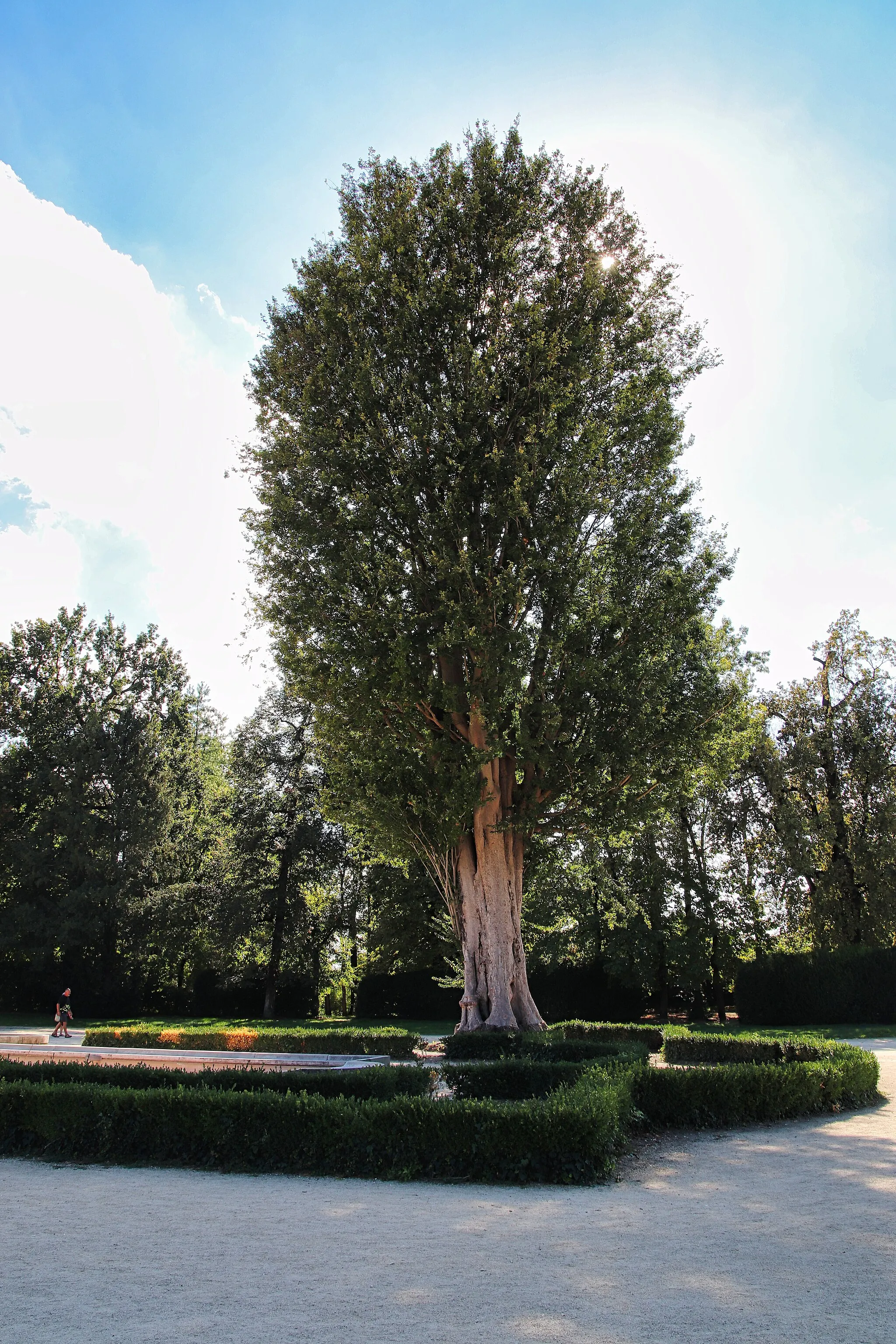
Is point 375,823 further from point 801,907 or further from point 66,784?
point 66,784

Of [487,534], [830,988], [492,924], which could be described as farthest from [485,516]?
[830,988]

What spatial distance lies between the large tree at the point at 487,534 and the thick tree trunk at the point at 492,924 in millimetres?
52

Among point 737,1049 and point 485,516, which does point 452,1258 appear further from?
point 485,516

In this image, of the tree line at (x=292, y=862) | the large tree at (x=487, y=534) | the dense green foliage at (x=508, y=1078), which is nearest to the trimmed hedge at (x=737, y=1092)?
the dense green foliage at (x=508, y=1078)

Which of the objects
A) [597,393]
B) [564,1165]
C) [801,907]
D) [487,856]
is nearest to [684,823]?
[801,907]

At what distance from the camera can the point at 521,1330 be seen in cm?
381

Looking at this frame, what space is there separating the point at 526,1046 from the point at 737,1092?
5.67 meters

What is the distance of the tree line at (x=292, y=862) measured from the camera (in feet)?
108

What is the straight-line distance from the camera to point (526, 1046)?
14773 millimetres

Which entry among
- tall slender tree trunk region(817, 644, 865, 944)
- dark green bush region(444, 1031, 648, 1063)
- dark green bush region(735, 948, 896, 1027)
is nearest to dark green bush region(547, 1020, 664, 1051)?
dark green bush region(444, 1031, 648, 1063)

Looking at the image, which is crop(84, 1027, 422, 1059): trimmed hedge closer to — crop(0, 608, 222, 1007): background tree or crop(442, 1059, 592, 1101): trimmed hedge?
crop(442, 1059, 592, 1101): trimmed hedge

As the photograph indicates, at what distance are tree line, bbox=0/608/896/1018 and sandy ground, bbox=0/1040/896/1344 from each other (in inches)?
833

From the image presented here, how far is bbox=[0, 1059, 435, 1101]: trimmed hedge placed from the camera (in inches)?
381

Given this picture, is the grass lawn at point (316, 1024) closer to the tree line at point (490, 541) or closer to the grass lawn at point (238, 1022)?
the grass lawn at point (238, 1022)
